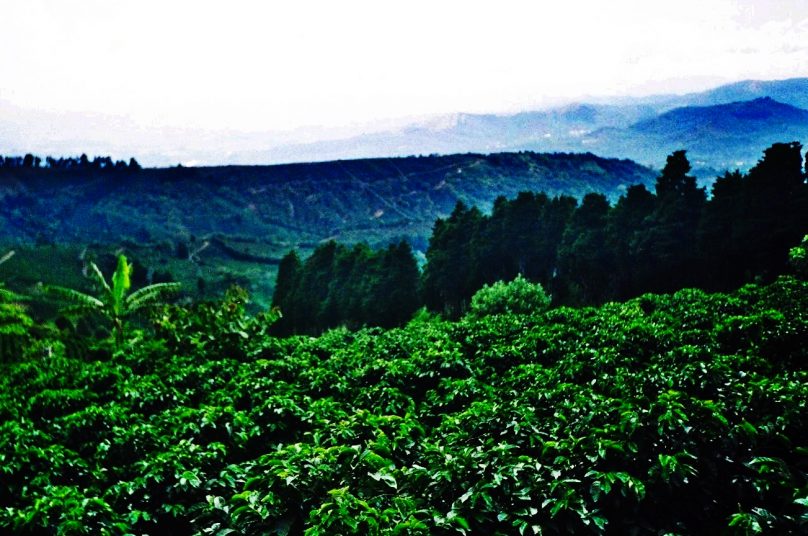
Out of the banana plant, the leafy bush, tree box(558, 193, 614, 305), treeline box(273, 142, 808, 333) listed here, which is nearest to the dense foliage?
the banana plant

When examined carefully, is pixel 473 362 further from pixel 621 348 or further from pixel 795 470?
pixel 795 470

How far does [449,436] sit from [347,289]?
50106 millimetres

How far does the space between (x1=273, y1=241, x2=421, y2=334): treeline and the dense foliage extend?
3748 centimetres

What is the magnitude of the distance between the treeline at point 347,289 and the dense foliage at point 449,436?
123ft

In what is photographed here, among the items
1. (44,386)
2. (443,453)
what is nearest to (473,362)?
(443,453)

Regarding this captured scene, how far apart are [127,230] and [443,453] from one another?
21173 centimetres

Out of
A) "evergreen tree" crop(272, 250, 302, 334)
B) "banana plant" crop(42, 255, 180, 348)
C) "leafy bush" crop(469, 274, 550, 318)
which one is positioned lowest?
"evergreen tree" crop(272, 250, 302, 334)

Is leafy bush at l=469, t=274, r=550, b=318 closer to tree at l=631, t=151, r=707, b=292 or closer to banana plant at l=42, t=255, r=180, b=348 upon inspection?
tree at l=631, t=151, r=707, b=292

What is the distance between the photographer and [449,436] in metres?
8.14

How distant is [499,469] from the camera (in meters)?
6.43

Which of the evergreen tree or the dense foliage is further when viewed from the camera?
the evergreen tree

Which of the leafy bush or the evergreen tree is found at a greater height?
the leafy bush

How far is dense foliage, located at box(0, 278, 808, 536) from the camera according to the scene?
6176mm

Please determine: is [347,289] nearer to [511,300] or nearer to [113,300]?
[511,300]
